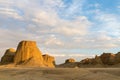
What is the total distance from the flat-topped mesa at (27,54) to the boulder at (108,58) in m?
30.2

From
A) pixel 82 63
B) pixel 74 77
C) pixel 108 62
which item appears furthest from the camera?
pixel 82 63

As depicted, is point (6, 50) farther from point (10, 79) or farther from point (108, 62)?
point (10, 79)

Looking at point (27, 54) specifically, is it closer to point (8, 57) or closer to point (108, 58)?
point (8, 57)

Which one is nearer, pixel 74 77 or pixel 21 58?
pixel 74 77

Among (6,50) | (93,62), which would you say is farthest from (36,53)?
(93,62)

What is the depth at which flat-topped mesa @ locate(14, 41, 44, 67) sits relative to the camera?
233ft

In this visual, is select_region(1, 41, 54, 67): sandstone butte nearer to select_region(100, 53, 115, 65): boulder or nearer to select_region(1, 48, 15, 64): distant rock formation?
select_region(1, 48, 15, 64): distant rock formation

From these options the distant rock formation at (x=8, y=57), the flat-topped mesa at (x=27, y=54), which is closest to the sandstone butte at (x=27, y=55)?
the flat-topped mesa at (x=27, y=54)

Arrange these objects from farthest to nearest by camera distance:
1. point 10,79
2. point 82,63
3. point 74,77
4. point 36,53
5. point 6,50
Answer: point 82,63 < point 6,50 < point 36,53 < point 74,77 < point 10,79

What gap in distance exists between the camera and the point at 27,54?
73.1m

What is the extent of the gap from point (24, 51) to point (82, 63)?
37.9m

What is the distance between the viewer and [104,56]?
98.6 metres

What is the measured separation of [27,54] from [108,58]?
35.4m

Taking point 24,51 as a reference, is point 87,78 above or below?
below
